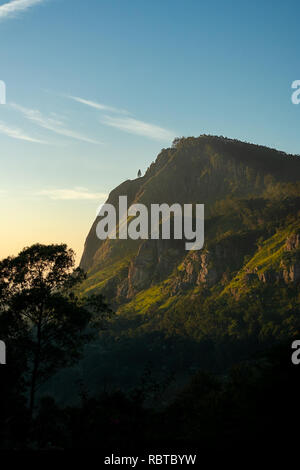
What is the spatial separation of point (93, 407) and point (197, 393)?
7515 mm

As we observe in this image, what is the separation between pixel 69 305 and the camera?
36719mm

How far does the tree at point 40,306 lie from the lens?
35594 millimetres

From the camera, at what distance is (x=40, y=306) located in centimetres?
3612

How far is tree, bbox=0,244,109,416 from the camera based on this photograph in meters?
35.6
